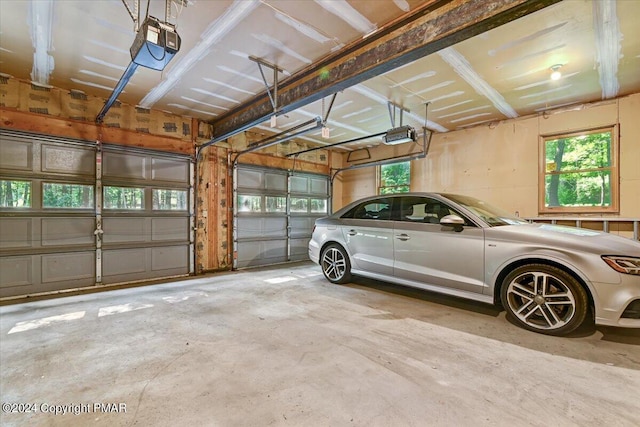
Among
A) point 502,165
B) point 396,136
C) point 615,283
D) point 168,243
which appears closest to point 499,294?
point 615,283

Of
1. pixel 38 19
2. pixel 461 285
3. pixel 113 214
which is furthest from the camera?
pixel 113 214

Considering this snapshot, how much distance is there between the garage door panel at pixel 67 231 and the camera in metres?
3.84

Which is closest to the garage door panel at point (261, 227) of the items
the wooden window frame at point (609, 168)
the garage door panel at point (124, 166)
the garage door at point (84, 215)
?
the garage door at point (84, 215)

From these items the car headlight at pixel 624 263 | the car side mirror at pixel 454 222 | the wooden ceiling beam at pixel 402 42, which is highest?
the wooden ceiling beam at pixel 402 42

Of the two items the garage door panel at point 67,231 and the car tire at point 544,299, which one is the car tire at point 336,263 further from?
the garage door panel at point 67,231

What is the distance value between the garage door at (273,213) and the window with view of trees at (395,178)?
157cm

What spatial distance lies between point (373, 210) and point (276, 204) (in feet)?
9.71

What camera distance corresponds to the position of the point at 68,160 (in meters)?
3.99

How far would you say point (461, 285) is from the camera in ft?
9.89

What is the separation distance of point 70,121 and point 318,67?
3.74 meters

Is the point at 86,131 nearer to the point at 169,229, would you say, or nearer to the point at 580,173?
the point at 169,229

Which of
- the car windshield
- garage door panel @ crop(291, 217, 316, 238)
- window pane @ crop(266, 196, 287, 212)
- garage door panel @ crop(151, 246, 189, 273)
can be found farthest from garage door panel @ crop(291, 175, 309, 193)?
the car windshield

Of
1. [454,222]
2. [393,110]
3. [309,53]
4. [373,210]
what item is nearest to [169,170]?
[309,53]

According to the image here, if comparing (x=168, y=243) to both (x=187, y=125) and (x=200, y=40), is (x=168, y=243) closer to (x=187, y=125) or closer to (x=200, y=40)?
(x=187, y=125)
